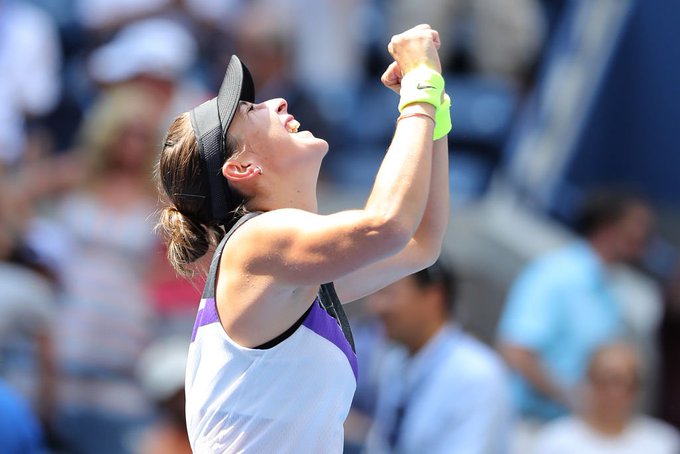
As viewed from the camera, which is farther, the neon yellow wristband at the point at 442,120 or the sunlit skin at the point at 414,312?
the sunlit skin at the point at 414,312

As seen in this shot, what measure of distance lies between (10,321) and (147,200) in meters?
0.98

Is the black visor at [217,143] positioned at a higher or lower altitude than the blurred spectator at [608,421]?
higher

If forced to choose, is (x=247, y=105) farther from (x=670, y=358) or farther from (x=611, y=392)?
(x=670, y=358)

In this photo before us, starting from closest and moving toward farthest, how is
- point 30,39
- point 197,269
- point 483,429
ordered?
point 197,269
point 483,429
point 30,39

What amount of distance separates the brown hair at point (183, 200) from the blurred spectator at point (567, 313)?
309 cm

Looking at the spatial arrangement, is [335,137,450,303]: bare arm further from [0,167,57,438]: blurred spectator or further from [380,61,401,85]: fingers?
[0,167,57,438]: blurred spectator

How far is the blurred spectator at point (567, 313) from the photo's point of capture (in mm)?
5414

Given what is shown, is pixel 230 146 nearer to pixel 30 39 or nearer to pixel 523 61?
pixel 30 39

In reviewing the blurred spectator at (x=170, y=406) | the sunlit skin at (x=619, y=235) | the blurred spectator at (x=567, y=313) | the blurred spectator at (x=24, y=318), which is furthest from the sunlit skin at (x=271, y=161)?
the sunlit skin at (x=619, y=235)

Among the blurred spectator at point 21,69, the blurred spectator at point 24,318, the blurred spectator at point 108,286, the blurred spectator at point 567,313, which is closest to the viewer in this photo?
the blurred spectator at point 24,318

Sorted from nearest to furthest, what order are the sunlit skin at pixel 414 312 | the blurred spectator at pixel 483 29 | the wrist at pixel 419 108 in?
1. the wrist at pixel 419 108
2. the sunlit skin at pixel 414 312
3. the blurred spectator at pixel 483 29

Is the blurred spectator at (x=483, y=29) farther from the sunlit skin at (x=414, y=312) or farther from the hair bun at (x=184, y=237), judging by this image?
the hair bun at (x=184, y=237)

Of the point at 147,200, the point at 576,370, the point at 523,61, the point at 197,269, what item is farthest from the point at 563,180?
the point at 197,269

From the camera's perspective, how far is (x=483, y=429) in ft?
13.5
